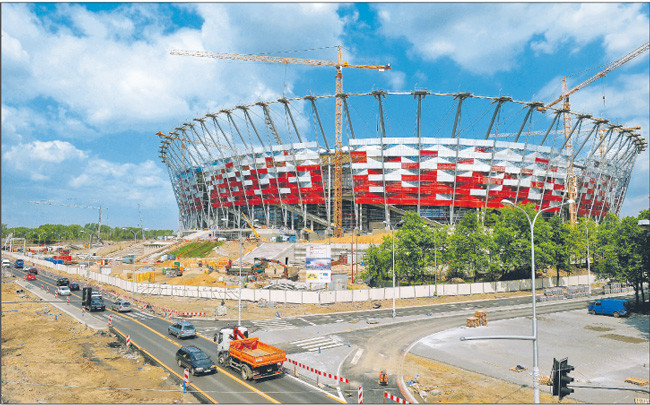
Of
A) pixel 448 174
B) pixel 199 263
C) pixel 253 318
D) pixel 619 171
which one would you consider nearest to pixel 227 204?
pixel 199 263

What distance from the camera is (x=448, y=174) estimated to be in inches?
3932

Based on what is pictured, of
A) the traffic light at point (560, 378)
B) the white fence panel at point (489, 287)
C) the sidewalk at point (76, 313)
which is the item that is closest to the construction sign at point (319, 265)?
the white fence panel at point (489, 287)

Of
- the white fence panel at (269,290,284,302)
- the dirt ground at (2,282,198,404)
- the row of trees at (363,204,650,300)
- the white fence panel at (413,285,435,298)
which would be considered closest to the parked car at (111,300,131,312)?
the dirt ground at (2,282,198,404)

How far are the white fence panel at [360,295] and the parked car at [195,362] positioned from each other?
96.7ft

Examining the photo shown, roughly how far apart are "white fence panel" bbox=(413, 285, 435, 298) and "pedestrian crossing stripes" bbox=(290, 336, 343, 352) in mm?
24563

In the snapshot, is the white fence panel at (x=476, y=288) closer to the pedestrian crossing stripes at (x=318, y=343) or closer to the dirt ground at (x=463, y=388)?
the pedestrian crossing stripes at (x=318, y=343)

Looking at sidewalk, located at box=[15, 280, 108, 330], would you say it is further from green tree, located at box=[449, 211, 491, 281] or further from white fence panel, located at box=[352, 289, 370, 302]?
green tree, located at box=[449, 211, 491, 281]

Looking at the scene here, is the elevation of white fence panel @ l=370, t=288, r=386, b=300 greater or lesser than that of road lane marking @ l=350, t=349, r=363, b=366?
greater

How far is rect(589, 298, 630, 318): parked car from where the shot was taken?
133ft

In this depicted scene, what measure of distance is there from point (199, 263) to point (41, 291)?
29.2 metres

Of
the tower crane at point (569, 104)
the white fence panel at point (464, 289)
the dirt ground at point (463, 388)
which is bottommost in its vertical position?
the dirt ground at point (463, 388)

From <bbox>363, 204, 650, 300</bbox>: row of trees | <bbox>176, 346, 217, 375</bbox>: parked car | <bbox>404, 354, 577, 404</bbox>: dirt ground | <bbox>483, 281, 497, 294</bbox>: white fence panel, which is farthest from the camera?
<bbox>483, 281, 497, 294</bbox>: white fence panel

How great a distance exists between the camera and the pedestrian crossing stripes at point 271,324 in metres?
38.7

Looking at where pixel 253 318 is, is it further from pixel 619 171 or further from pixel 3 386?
pixel 619 171
